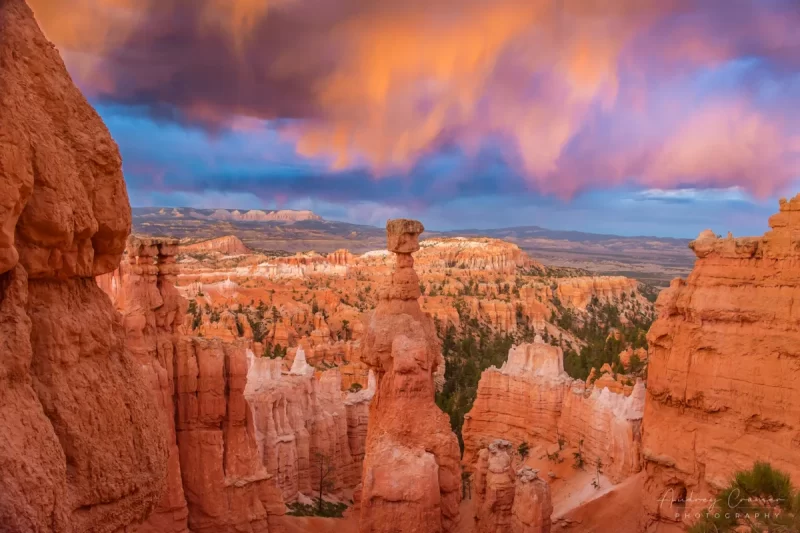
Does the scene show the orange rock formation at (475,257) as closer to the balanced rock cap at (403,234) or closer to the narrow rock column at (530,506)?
the balanced rock cap at (403,234)

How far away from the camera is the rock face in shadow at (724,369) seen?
10.5 m

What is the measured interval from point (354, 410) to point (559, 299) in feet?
177

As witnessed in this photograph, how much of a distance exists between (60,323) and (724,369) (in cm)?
1152

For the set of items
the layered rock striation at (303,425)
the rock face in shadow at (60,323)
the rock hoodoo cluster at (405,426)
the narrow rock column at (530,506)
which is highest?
the rock face in shadow at (60,323)

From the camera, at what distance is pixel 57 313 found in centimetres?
415

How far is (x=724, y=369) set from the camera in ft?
36.7

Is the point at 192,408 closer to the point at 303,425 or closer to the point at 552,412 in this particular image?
the point at 303,425

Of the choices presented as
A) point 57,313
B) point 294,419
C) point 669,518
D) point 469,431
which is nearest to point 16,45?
point 57,313

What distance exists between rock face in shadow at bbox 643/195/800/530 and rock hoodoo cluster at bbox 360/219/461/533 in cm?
473

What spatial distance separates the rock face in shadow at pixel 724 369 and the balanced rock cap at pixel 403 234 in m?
5.72

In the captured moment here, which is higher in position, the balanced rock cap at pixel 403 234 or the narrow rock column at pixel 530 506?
the balanced rock cap at pixel 403 234

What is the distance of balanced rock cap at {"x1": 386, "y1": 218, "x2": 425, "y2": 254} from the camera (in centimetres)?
1298

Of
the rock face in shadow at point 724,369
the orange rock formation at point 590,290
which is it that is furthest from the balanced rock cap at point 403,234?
the orange rock formation at point 590,290

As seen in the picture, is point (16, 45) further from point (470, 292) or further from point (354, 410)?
point (470, 292)
